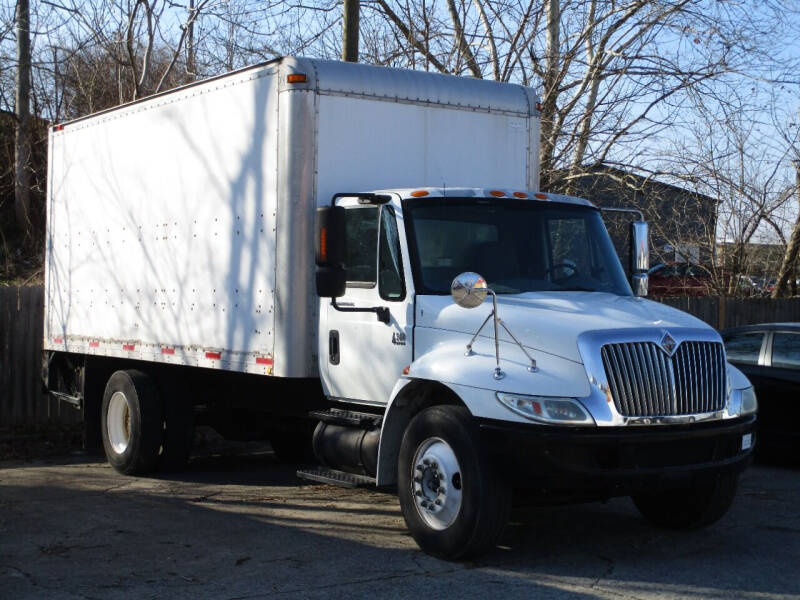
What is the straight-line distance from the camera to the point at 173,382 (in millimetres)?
11281

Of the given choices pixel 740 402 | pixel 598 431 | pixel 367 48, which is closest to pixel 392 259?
pixel 598 431

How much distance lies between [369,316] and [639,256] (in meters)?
2.30

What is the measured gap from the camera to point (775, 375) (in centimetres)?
1188

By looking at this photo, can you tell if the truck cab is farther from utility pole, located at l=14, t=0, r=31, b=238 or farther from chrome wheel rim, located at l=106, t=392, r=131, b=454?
utility pole, located at l=14, t=0, r=31, b=238

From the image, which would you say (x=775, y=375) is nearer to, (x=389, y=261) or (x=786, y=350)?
(x=786, y=350)

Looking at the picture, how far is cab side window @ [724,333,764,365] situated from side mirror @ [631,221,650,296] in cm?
381

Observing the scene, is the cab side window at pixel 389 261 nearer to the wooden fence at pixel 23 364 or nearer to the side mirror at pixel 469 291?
the side mirror at pixel 469 291

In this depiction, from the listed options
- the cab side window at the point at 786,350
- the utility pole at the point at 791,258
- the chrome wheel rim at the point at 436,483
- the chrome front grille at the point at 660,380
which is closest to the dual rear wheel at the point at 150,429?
the chrome wheel rim at the point at 436,483

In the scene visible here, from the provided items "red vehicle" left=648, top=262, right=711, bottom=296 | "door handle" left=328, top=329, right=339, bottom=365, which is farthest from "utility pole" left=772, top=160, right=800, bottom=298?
"door handle" left=328, top=329, right=339, bottom=365

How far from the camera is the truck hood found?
725 centimetres

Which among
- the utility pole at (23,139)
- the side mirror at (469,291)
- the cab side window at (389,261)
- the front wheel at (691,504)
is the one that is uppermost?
the utility pole at (23,139)

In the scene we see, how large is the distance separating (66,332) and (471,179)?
18.1 feet

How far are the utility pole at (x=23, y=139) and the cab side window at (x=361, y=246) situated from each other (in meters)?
14.1

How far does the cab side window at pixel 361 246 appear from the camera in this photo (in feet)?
27.8
